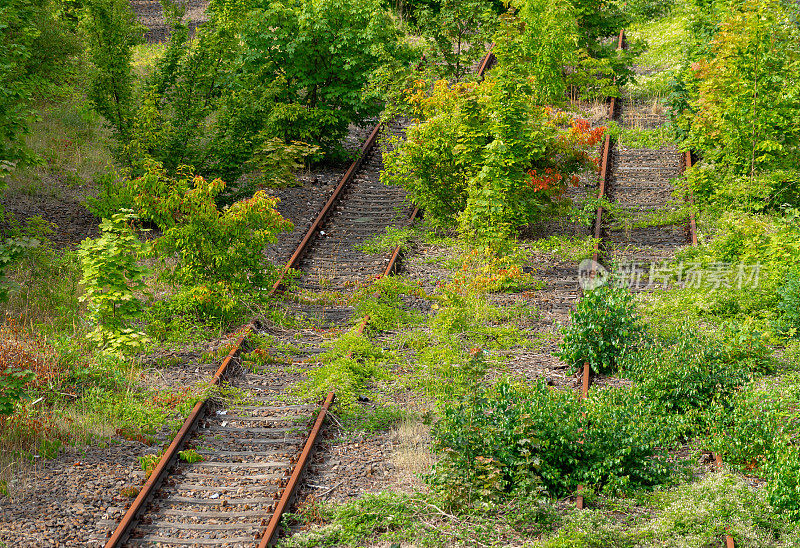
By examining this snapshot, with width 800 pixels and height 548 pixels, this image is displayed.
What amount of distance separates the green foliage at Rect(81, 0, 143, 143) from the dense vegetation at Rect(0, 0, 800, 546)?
44mm

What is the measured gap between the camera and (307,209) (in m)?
17.0

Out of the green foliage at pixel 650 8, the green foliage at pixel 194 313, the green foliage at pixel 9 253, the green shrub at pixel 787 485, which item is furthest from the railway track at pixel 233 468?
the green foliage at pixel 650 8

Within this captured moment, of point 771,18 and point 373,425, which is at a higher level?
point 771,18

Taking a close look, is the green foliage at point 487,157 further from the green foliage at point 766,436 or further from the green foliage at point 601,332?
the green foliage at point 766,436

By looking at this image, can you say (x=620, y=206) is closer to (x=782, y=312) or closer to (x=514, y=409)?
(x=782, y=312)

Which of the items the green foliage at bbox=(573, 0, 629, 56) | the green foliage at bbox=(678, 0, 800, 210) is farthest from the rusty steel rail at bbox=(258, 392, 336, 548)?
the green foliage at bbox=(573, 0, 629, 56)

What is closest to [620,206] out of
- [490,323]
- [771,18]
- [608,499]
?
[771,18]

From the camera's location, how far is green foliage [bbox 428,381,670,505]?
8672mm

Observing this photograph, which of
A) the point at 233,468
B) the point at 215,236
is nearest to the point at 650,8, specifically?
the point at 215,236

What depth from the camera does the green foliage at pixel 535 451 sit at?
28.5ft

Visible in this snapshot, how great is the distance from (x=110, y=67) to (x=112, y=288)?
18.0 feet

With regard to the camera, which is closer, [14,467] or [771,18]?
[14,467]

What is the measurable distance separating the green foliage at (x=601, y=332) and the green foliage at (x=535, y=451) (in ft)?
6.60

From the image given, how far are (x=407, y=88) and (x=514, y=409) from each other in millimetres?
9072
